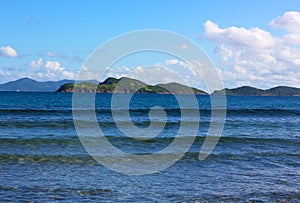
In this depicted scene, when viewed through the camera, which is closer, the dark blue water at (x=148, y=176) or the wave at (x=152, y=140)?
the dark blue water at (x=148, y=176)

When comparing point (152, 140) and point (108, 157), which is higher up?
point (152, 140)

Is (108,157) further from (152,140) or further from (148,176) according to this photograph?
(152,140)

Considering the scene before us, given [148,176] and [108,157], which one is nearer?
[148,176]

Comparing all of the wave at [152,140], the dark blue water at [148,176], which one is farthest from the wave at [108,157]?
the wave at [152,140]

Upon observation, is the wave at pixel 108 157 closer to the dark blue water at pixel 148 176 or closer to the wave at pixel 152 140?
the dark blue water at pixel 148 176

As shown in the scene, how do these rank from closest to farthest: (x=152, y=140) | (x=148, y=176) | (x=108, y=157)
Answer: (x=148, y=176), (x=108, y=157), (x=152, y=140)

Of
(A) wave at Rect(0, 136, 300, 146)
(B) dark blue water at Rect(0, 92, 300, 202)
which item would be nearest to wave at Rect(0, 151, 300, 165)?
(B) dark blue water at Rect(0, 92, 300, 202)

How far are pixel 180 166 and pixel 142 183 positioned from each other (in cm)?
326

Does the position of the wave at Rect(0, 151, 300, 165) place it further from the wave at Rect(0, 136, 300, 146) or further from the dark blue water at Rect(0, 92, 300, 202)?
the wave at Rect(0, 136, 300, 146)

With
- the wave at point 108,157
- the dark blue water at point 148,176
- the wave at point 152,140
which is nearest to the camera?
the dark blue water at point 148,176

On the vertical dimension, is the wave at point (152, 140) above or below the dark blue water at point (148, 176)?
above

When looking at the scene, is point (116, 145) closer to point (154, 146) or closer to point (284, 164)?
point (154, 146)

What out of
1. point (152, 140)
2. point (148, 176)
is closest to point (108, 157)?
point (148, 176)

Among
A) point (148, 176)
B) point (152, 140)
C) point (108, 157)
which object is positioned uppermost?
point (152, 140)
